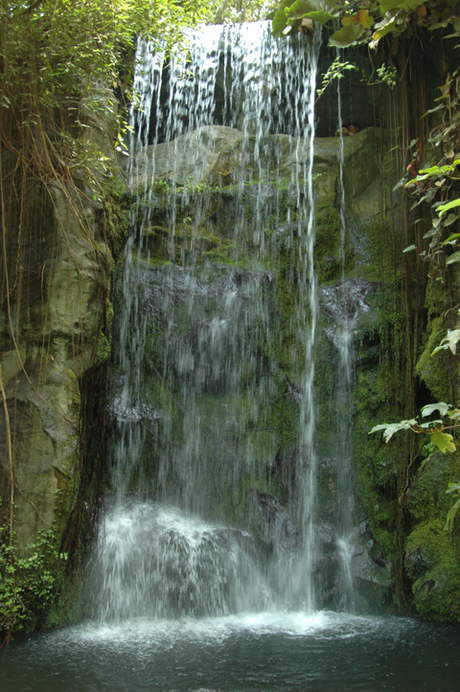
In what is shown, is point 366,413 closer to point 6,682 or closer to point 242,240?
point 242,240

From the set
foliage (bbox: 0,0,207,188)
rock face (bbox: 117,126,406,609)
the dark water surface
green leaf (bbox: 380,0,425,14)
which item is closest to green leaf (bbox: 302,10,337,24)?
green leaf (bbox: 380,0,425,14)

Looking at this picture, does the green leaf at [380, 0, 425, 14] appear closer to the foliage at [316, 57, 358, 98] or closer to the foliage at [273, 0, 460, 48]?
the foliage at [273, 0, 460, 48]

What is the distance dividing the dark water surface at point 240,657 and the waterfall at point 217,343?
49 cm

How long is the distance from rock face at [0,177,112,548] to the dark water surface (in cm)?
102

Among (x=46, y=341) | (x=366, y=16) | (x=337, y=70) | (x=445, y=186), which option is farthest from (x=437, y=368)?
(x=337, y=70)

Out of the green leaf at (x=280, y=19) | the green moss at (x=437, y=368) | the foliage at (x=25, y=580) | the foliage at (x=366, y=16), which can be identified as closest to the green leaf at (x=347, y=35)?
the foliage at (x=366, y=16)

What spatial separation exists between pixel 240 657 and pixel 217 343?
3259 millimetres

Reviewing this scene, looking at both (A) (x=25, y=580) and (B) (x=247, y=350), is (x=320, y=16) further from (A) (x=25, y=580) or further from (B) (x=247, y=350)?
(A) (x=25, y=580)

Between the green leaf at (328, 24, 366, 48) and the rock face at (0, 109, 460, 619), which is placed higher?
the green leaf at (328, 24, 366, 48)

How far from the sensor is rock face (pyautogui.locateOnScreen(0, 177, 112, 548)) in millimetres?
4336

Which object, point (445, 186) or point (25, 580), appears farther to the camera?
point (445, 186)

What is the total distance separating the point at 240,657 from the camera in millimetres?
3568

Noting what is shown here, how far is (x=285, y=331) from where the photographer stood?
19.8ft

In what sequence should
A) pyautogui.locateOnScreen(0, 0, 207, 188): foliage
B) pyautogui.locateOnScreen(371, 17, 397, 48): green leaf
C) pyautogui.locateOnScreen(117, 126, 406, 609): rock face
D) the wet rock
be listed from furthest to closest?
1. pyautogui.locateOnScreen(117, 126, 406, 609): rock face
2. the wet rock
3. pyautogui.locateOnScreen(371, 17, 397, 48): green leaf
4. pyautogui.locateOnScreen(0, 0, 207, 188): foliage
